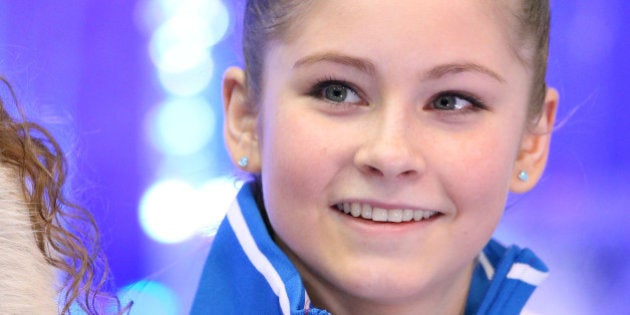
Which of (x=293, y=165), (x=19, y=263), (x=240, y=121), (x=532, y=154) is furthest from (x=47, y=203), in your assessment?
(x=532, y=154)

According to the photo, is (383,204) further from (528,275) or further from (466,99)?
(528,275)

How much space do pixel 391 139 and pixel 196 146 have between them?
775 millimetres

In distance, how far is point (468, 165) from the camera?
1.26 metres

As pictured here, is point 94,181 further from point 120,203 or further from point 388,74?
point 388,74

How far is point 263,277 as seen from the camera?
1326 millimetres

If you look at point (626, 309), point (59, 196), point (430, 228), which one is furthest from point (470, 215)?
point (626, 309)

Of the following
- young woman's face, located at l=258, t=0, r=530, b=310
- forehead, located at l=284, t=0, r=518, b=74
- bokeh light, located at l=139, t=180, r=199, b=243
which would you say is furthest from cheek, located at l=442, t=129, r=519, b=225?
bokeh light, located at l=139, t=180, r=199, b=243

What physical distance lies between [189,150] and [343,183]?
28.4 inches

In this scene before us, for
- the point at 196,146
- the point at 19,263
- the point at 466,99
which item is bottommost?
the point at 196,146

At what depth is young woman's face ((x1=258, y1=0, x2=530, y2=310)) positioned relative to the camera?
1.23m

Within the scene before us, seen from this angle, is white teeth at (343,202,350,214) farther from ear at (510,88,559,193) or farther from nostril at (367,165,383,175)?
ear at (510,88,559,193)

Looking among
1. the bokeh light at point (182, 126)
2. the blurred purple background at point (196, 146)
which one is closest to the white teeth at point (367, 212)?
the blurred purple background at point (196, 146)

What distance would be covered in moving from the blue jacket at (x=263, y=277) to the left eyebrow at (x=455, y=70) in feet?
0.99

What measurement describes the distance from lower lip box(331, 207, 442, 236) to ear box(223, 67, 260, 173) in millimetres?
193
